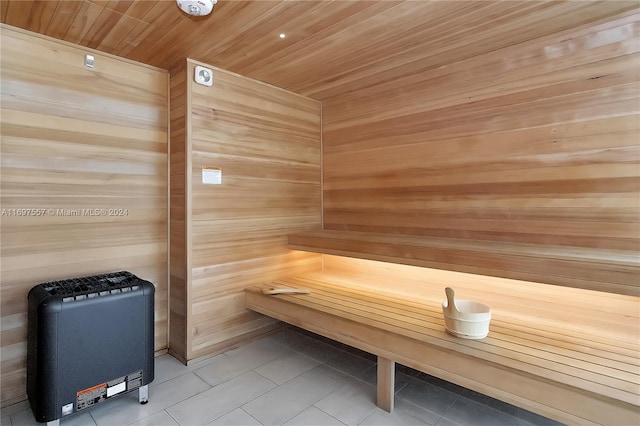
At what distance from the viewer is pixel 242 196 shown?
2508mm

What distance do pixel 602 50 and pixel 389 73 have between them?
1.20 meters

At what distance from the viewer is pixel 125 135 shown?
2188 mm

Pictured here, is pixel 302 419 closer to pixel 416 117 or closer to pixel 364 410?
pixel 364 410

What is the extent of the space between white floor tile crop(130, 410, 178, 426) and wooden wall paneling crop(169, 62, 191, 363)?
53 centimetres

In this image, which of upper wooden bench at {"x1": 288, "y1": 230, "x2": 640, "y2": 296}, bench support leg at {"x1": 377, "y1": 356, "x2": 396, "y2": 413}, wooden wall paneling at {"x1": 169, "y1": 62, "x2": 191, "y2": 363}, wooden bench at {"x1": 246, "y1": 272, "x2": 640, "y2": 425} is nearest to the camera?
wooden bench at {"x1": 246, "y1": 272, "x2": 640, "y2": 425}

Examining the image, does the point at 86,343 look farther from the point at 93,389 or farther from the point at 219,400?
the point at 219,400

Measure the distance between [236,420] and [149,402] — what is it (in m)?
0.54

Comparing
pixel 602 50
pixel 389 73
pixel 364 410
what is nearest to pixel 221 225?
pixel 364 410

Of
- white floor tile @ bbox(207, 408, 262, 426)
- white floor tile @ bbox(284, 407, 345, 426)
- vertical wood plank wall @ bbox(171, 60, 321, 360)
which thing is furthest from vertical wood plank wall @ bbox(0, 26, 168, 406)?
white floor tile @ bbox(284, 407, 345, 426)

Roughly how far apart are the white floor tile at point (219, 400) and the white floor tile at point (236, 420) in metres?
0.03

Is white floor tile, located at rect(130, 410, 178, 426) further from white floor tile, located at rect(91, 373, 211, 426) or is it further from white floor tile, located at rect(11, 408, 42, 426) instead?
white floor tile, located at rect(11, 408, 42, 426)

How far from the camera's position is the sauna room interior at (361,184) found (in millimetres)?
1601

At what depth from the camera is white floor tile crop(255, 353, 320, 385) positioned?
2097mm

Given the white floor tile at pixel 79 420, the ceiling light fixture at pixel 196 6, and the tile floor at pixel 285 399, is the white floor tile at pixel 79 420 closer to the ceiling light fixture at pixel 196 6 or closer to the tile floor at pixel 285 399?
the tile floor at pixel 285 399
